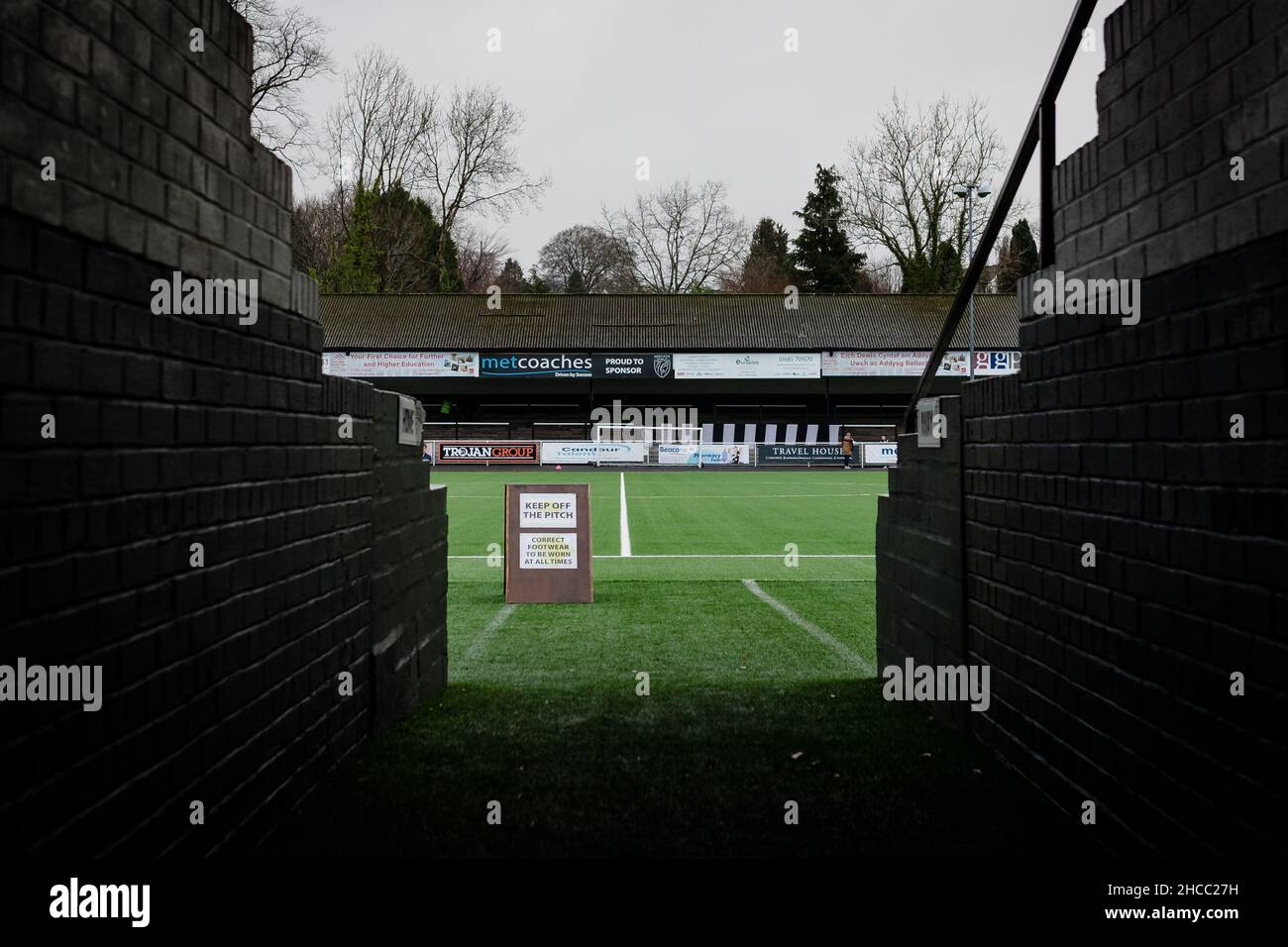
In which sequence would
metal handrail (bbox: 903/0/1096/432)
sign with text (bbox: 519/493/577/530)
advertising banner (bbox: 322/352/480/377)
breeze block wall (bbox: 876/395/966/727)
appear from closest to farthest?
1. metal handrail (bbox: 903/0/1096/432)
2. breeze block wall (bbox: 876/395/966/727)
3. sign with text (bbox: 519/493/577/530)
4. advertising banner (bbox: 322/352/480/377)

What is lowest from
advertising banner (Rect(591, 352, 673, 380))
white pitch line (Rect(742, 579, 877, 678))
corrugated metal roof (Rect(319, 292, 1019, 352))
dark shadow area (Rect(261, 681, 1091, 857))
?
white pitch line (Rect(742, 579, 877, 678))

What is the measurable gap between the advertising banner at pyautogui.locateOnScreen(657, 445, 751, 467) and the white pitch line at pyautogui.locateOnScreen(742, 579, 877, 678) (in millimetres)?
25566

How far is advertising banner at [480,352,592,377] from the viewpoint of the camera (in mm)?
40656

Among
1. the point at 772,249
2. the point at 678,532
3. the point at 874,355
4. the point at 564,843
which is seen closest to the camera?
the point at 564,843

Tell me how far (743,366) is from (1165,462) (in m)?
38.6

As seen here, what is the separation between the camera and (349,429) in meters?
4.27

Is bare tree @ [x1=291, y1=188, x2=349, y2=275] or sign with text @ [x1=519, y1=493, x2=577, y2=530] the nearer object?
sign with text @ [x1=519, y1=493, x2=577, y2=530]

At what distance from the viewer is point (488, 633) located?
7.87 meters

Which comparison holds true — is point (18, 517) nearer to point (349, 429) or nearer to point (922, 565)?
point (349, 429)

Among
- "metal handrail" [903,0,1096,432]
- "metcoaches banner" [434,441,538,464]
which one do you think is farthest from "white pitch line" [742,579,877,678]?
"metcoaches banner" [434,441,538,464]

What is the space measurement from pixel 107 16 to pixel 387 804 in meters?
2.63

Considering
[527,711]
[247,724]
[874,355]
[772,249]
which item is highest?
[772,249]

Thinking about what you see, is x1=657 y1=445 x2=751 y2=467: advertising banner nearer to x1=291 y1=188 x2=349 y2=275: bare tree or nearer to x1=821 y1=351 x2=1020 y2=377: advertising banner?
x1=821 y1=351 x2=1020 y2=377: advertising banner

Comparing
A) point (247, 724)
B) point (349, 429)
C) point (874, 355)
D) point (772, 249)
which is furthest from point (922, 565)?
point (772, 249)
